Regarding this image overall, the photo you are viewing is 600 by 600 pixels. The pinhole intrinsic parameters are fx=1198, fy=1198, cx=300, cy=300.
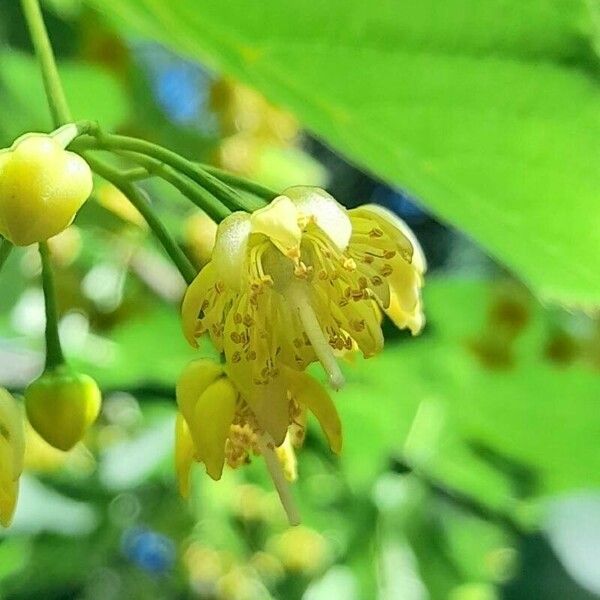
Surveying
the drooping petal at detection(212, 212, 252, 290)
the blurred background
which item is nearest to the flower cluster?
the drooping petal at detection(212, 212, 252, 290)

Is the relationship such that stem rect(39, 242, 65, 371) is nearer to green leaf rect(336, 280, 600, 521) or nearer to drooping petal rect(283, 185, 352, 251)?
drooping petal rect(283, 185, 352, 251)

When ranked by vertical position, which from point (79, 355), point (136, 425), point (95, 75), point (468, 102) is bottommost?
point (136, 425)

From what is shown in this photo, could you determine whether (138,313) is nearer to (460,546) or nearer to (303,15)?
(460,546)

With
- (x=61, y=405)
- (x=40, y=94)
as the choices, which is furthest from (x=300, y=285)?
(x=40, y=94)

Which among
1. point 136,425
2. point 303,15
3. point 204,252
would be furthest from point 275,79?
point 136,425

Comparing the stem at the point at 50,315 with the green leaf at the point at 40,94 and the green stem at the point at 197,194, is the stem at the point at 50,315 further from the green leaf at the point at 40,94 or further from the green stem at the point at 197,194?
the green leaf at the point at 40,94

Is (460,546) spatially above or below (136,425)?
below

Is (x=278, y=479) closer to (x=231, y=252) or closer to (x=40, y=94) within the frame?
(x=231, y=252)
